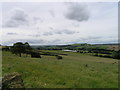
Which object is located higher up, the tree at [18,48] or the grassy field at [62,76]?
the tree at [18,48]

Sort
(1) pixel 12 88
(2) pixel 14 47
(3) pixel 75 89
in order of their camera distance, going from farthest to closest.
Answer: (2) pixel 14 47
(3) pixel 75 89
(1) pixel 12 88

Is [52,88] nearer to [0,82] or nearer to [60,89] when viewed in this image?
[60,89]

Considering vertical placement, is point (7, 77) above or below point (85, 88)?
above

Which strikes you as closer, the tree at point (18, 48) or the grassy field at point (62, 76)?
the grassy field at point (62, 76)

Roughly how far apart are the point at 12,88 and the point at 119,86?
851 cm

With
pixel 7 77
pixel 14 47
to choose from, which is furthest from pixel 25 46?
pixel 7 77

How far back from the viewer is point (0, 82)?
743cm

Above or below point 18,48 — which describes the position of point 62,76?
below

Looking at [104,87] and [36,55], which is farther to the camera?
[36,55]

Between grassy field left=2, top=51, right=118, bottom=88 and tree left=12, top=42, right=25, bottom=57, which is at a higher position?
tree left=12, top=42, right=25, bottom=57

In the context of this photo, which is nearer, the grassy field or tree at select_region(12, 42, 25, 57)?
the grassy field

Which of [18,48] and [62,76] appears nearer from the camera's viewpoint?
[62,76]

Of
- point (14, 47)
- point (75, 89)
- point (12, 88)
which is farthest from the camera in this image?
point (14, 47)

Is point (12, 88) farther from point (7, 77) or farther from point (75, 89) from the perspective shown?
point (75, 89)
